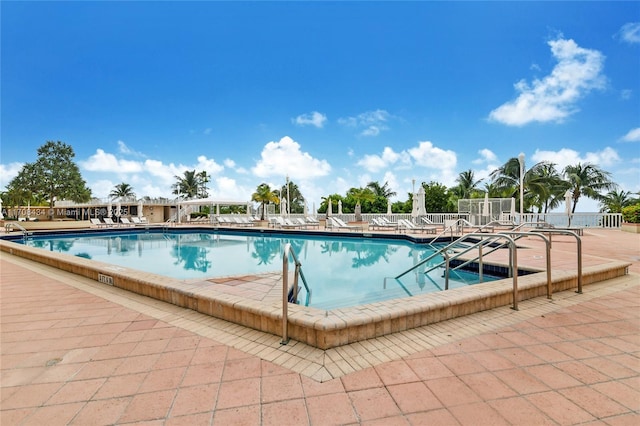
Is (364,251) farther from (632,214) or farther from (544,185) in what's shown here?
(544,185)

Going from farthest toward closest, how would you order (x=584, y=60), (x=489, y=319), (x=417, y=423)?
(x=584, y=60) → (x=489, y=319) → (x=417, y=423)

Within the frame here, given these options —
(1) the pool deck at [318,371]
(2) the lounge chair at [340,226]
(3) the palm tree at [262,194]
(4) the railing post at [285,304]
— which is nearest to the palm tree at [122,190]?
(3) the palm tree at [262,194]

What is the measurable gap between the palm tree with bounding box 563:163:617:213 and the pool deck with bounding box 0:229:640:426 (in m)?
26.5

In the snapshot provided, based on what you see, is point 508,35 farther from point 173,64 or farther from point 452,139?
point 173,64

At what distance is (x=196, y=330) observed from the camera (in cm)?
272

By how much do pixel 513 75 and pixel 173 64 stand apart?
18057 millimetres

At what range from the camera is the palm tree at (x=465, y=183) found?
2969 cm

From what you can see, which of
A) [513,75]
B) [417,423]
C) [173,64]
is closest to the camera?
[417,423]

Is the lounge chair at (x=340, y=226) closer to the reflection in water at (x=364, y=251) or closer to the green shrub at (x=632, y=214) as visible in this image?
the reflection in water at (x=364, y=251)

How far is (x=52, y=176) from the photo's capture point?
26438 millimetres

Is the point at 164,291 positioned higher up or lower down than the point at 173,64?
lower down

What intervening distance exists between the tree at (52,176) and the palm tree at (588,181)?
4133 cm

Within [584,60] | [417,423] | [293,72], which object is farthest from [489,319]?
[293,72]

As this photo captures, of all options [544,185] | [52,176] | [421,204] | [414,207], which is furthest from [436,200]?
[52,176]
